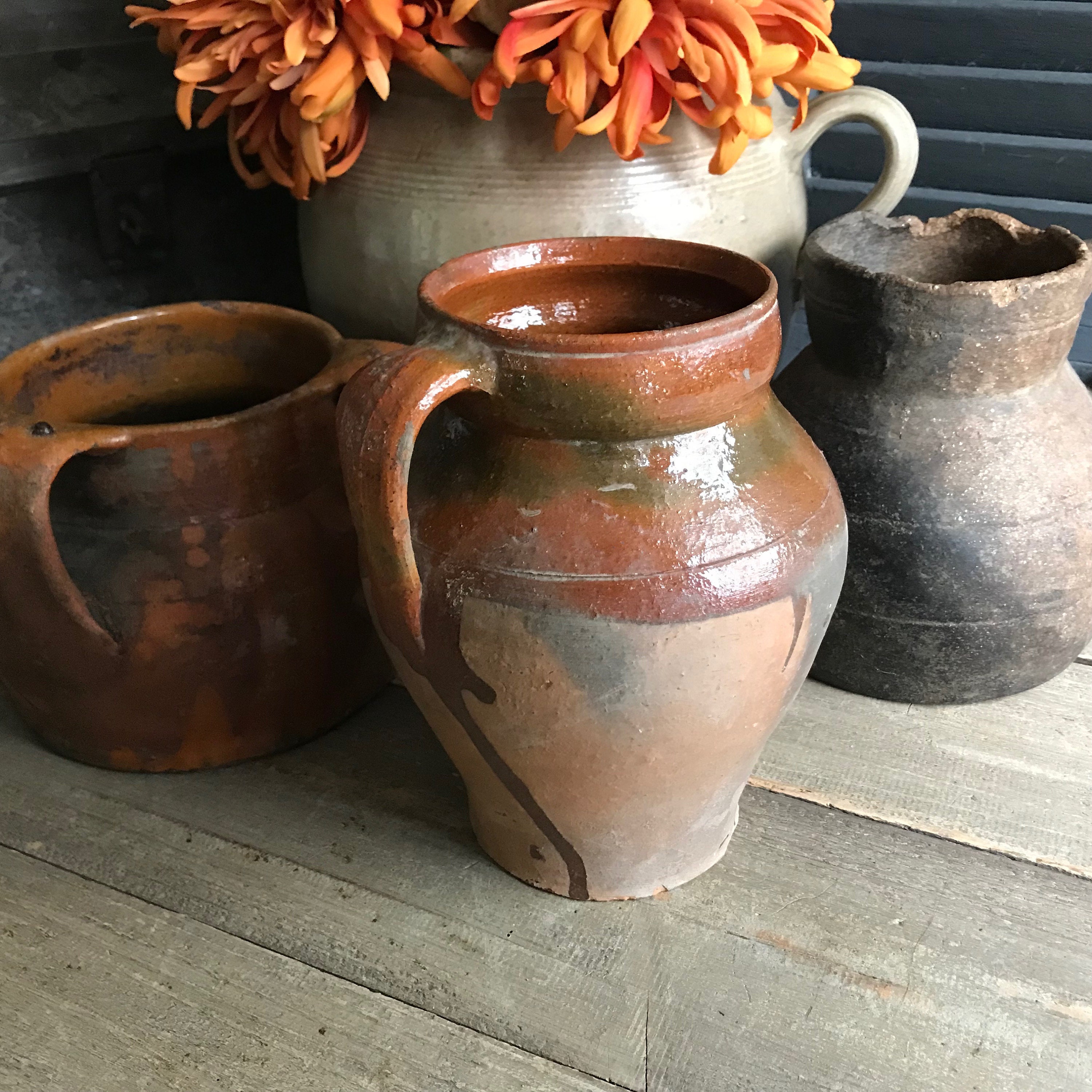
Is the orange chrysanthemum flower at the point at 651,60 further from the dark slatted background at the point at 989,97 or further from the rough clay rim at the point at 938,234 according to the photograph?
the dark slatted background at the point at 989,97

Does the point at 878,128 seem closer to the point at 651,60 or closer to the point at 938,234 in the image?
the point at 938,234

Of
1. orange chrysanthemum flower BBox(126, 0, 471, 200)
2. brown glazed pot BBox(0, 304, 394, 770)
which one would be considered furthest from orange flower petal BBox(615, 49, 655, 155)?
brown glazed pot BBox(0, 304, 394, 770)

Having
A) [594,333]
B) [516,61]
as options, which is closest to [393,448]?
[594,333]

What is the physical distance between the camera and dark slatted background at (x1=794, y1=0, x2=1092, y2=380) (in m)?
1.04

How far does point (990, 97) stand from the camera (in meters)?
1.07

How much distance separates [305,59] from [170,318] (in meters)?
0.23

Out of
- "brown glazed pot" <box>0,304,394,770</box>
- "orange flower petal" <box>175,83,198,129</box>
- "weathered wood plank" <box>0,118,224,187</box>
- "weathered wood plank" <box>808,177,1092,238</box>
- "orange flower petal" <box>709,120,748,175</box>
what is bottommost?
"brown glazed pot" <box>0,304,394,770</box>

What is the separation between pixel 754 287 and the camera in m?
0.65

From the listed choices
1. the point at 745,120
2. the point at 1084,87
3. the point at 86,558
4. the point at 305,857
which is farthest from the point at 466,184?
the point at 1084,87

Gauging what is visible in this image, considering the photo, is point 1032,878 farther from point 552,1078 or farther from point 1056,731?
point 552,1078

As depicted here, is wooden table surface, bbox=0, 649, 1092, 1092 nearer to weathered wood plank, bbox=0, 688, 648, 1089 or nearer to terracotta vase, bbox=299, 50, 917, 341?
weathered wood plank, bbox=0, 688, 648, 1089

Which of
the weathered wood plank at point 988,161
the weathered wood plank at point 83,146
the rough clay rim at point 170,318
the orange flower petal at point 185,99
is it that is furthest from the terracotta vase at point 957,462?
the weathered wood plank at point 83,146

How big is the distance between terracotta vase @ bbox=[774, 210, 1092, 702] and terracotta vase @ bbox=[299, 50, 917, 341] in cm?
9

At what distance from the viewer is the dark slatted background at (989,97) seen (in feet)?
3.41
